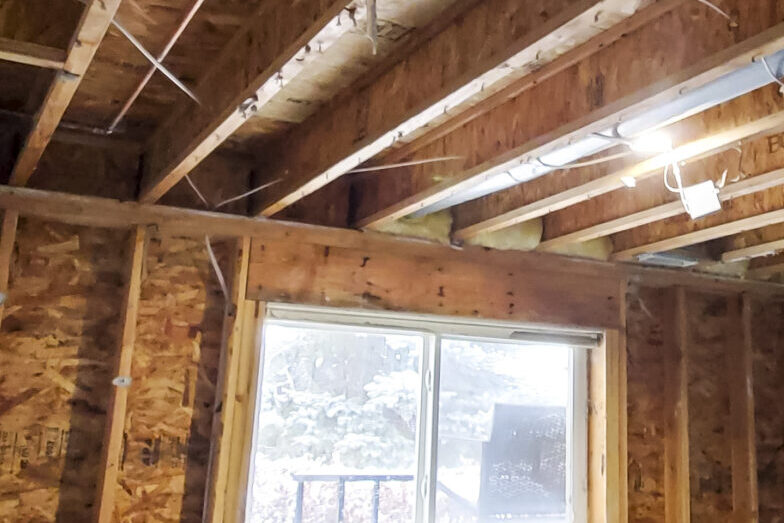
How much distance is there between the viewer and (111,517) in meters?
2.43

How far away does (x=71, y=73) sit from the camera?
155 cm

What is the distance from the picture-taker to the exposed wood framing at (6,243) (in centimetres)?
241

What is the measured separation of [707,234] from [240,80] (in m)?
1.95

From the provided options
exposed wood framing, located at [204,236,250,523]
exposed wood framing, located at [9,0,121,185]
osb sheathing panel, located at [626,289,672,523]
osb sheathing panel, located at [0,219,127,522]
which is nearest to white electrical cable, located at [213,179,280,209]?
exposed wood framing, located at [204,236,250,523]

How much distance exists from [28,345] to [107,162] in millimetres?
721

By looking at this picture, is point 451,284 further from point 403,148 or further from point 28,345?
point 28,345

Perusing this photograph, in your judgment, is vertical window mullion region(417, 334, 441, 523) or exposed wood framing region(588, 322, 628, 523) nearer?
vertical window mullion region(417, 334, 441, 523)

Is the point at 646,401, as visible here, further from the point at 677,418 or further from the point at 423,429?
the point at 423,429

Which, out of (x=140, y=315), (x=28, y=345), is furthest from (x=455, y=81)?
(x=28, y=345)

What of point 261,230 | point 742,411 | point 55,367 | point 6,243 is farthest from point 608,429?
point 6,243

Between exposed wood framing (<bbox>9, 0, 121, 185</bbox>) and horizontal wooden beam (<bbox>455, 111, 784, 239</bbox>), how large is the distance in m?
1.47

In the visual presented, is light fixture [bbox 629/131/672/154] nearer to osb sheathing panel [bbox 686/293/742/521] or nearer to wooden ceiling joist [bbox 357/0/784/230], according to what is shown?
wooden ceiling joist [bbox 357/0/784/230]

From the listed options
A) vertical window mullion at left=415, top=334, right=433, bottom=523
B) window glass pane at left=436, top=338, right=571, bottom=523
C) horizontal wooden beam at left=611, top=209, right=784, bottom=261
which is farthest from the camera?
window glass pane at left=436, top=338, right=571, bottom=523

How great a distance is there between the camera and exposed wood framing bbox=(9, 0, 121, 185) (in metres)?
1.27
